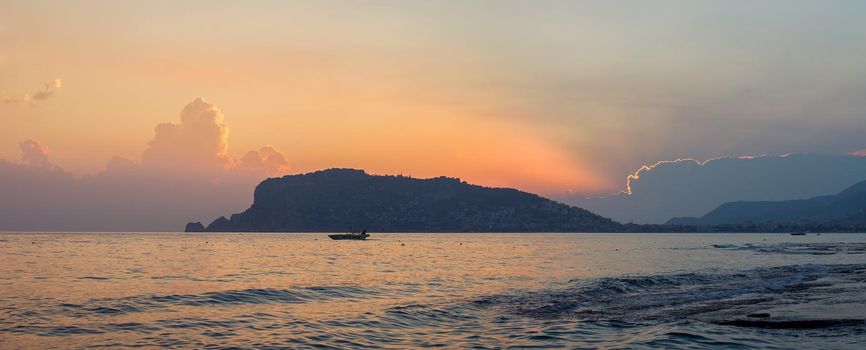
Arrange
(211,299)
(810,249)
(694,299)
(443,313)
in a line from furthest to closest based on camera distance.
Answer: (810,249) → (211,299) → (694,299) → (443,313)

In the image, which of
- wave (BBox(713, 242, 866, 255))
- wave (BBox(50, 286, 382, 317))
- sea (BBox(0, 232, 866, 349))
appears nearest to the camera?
sea (BBox(0, 232, 866, 349))

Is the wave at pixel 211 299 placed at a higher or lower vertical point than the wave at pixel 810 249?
lower

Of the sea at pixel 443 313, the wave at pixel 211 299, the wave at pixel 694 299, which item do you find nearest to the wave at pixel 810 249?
the sea at pixel 443 313

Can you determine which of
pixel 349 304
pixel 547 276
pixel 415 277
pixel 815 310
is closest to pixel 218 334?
pixel 349 304

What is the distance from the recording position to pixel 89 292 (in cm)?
4625

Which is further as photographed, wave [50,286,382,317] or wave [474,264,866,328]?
wave [50,286,382,317]

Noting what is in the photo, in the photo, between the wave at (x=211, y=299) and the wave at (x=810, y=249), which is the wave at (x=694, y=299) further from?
the wave at (x=810, y=249)

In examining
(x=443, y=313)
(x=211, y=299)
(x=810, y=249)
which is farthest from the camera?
(x=810, y=249)

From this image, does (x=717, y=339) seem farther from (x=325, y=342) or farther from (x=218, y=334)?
(x=218, y=334)

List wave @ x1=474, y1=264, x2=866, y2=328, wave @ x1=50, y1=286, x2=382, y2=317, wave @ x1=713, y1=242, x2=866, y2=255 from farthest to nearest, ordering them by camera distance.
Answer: wave @ x1=713, y1=242, x2=866, y2=255
wave @ x1=50, y1=286, x2=382, y2=317
wave @ x1=474, y1=264, x2=866, y2=328

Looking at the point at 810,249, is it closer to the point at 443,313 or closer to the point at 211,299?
the point at 443,313

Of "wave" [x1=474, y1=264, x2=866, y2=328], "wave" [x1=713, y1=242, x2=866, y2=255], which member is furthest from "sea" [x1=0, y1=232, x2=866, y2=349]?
"wave" [x1=713, y1=242, x2=866, y2=255]

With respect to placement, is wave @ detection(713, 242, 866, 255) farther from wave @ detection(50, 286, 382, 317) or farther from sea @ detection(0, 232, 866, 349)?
wave @ detection(50, 286, 382, 317)

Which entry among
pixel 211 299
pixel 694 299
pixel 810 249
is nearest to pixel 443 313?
pixel 694 299
